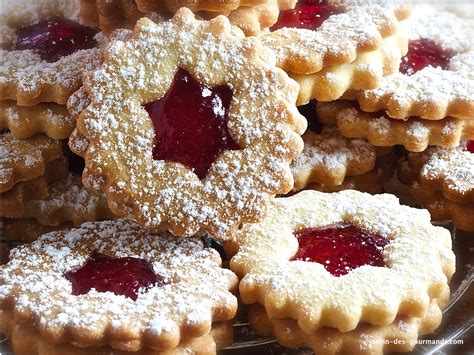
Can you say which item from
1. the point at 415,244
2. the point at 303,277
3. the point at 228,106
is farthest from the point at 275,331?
the point at 228,106

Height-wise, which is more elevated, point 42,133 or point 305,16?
point 305,16

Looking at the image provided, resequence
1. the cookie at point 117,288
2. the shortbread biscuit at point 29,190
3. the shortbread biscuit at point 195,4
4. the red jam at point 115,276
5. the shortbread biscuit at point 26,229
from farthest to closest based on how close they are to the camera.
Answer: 1. the shortbread biscuit at point 26,229
2. the shortbread biscuit at point 29,190
3. the shortbread biscuit at point 195,4
4. the red jam at point 115,276
5. the cookie at point 117,288

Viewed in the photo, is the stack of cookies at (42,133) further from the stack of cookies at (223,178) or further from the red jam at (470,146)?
the red jam at (470,146)

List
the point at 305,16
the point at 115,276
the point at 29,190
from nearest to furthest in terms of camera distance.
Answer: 1. the point at 115,276
2. the point at 29,190
3. the point at 305,16

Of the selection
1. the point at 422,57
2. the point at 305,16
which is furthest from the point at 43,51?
the point at 422,57

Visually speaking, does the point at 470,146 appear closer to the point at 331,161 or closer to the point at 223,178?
the point at 331,161

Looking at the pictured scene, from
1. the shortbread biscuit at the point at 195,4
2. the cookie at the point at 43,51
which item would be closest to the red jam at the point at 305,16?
the shortbread biscuit at the point at 195,4
